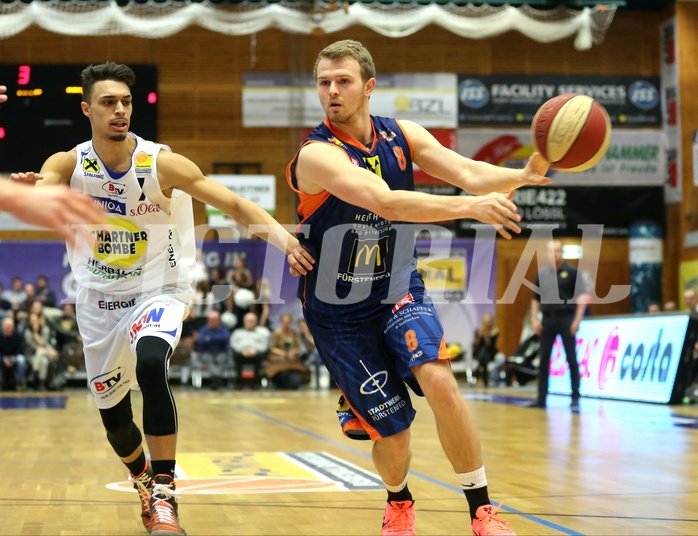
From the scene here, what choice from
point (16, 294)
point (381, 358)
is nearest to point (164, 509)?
point (381, 358)

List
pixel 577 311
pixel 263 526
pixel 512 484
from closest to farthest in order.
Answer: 1. pixel 263 526
2. pixel 512 484
3. pixel 577 311

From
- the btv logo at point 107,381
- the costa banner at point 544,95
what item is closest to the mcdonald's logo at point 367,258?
the btv logo at point 107,381

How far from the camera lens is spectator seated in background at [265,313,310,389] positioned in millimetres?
17844

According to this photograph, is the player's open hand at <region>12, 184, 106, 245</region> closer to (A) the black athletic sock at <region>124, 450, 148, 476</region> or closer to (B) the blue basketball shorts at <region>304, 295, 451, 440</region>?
(B) the blue basketball shorts at <region>304, 295, 451, 440</region>

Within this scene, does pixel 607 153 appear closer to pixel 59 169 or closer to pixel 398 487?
pixel 59 169

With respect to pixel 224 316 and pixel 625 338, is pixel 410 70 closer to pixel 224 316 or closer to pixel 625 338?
pixel 224 316

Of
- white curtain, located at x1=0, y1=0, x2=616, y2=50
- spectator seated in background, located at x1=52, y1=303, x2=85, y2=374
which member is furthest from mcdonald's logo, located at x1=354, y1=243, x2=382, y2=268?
white curtain, located at x1=0, y1=0, x2=616, y2=50

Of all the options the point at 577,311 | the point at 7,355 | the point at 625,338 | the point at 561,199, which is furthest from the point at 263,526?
the point at 561,199

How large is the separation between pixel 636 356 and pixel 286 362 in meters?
6.77

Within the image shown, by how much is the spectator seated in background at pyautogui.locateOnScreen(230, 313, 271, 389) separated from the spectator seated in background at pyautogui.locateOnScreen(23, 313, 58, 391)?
3.21m

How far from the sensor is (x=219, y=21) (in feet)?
64.4

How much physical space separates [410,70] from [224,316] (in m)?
8.49

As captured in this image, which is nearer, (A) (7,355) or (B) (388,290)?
(B) (388,290)

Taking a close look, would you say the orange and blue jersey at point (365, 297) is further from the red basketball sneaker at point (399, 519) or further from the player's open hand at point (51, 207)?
the player's open hand at point (51, 207)
